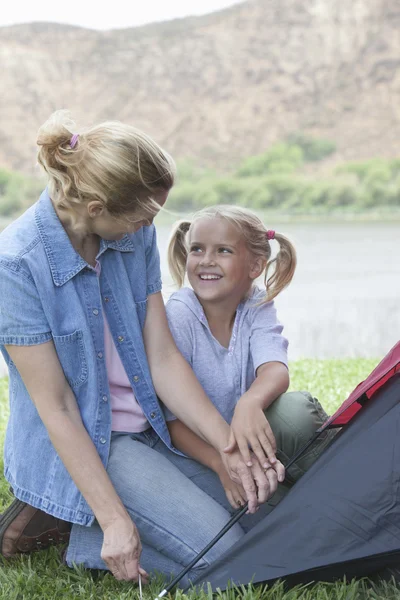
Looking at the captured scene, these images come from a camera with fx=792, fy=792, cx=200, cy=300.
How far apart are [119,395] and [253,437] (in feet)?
1.11

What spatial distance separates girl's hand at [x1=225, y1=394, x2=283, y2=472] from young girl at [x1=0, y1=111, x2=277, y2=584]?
3 centimetres

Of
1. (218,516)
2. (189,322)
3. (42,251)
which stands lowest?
(218,516)

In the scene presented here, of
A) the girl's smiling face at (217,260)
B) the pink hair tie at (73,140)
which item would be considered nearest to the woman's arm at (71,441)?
the pink hair tie at (73,140)

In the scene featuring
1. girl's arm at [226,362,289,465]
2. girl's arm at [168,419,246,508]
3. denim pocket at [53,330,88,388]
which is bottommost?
girl's arm at [168,419,246,508]

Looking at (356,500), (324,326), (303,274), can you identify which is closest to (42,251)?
(356,500)

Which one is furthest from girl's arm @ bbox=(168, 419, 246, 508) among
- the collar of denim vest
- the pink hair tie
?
the pink hair tie

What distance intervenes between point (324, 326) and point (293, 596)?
862 centimetres

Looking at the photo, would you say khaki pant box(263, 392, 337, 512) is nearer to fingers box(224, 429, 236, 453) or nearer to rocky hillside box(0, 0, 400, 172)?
fingers box(224, 429, 236, 453)

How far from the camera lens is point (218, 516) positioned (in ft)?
5.64

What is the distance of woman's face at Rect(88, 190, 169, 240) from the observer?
1661 mm

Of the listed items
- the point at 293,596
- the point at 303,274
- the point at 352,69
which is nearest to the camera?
the point at 293,596

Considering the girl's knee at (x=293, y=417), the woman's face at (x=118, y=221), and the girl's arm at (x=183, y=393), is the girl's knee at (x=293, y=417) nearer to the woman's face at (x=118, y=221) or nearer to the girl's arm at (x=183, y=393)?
the girl's arm at (x=183, y=393)

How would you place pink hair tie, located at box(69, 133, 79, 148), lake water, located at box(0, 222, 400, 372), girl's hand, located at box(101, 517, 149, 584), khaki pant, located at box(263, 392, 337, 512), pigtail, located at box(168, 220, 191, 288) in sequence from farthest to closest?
1. lake water, located at box(0, 222, 400, 372)
2. pigtail, located at box(168, 220, 191, 288)
3. khaki pant, located at box(263, 392, 337, 512)
4. pink hair tie, located at box(69, 133, 79, 148)
5. girl's hand, located at box(101, 517, 149, 584)

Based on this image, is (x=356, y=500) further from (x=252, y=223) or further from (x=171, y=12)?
(x=171, y=12)
